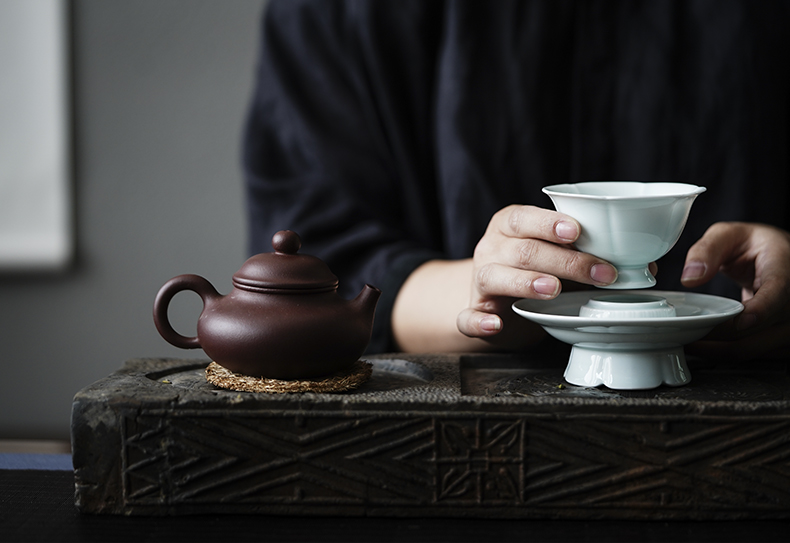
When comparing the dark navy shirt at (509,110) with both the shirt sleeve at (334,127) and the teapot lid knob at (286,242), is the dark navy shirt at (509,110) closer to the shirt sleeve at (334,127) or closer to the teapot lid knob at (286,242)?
the shirt sleeve at (334,127)

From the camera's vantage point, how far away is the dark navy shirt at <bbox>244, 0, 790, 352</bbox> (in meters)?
1.01

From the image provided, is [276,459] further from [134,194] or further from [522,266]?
[134,194]

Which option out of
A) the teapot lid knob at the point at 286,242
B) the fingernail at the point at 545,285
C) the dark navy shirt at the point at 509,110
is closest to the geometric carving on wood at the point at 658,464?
the fingernail at the point at 545,285

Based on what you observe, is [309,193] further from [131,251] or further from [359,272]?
[131,251]

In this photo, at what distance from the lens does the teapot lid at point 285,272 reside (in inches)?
22.8

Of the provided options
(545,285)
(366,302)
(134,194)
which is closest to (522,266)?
(545,285)

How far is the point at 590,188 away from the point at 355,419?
0.29 metres

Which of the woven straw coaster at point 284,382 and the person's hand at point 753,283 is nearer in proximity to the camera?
the woven straw coaster at point 284,382

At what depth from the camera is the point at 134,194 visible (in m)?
1.89

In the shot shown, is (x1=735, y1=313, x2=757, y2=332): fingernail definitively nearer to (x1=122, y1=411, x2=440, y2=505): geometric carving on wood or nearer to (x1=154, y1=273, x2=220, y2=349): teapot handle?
(x1=122, y1=411, x2=440, y2=505): geometric carving on wood

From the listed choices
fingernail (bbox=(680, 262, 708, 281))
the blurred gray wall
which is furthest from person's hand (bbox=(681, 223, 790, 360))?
the blurred gray wall

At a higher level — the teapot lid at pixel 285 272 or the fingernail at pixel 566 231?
the fingernail at pixel 566 231

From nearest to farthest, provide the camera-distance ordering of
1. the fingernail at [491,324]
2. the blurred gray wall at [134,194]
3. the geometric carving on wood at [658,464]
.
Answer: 1. the geometric carving on wood at [658,464]
2. the fingernail at [491,324]
3. the blurred gray wall at [134,194]

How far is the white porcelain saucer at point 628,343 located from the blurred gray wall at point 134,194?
4.65 ft
